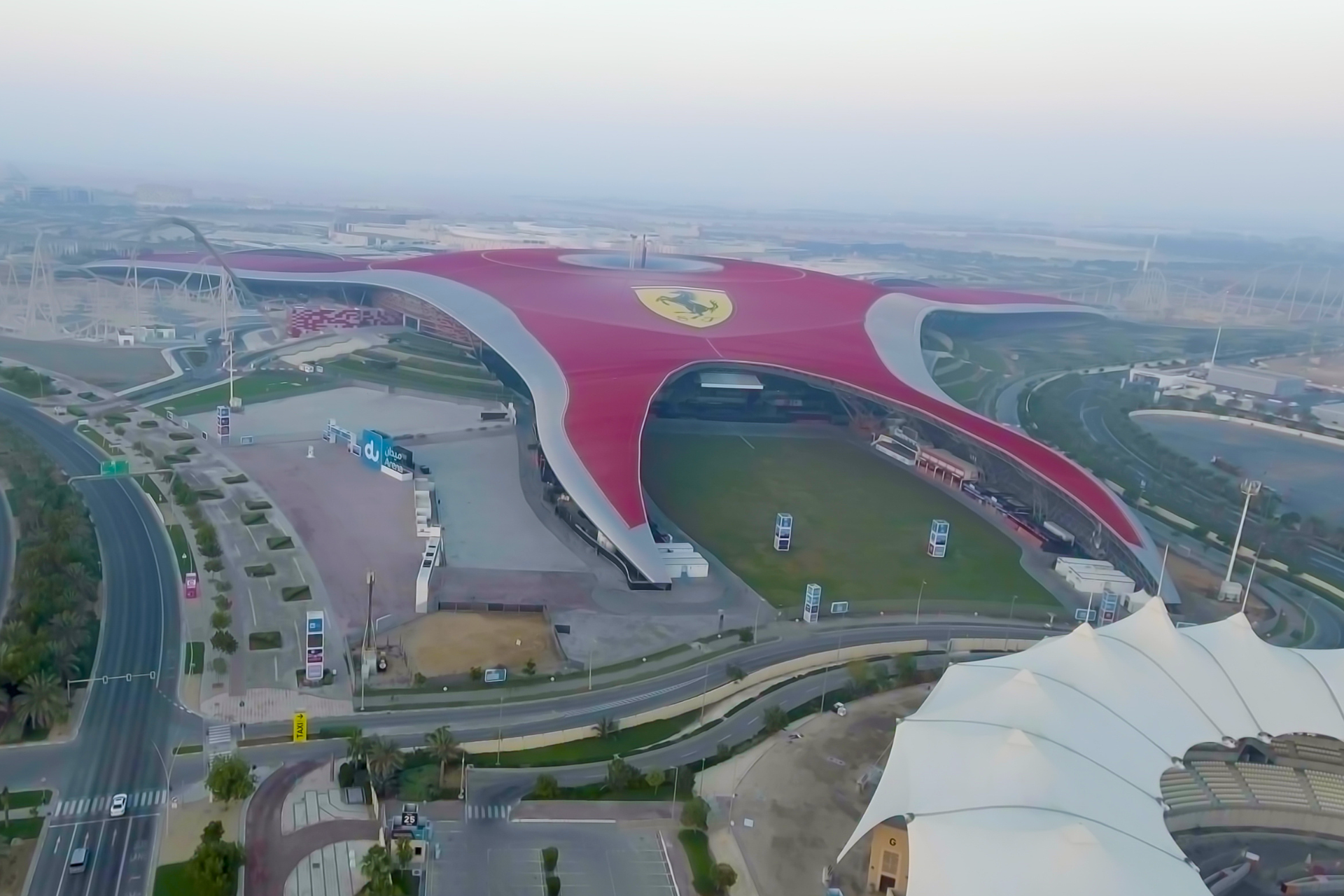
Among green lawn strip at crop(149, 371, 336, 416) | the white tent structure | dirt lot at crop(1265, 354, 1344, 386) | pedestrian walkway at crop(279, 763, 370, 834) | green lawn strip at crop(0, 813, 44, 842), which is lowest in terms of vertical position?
dirt lot at crop(1265, 354, 1344, 386)

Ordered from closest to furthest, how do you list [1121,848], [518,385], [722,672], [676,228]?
1. [1121,848]
2. [722,672]
3. [518,385]
4. [676,228]

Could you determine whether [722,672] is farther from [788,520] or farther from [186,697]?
[186,697]

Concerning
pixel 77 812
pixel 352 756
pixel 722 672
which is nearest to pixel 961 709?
pixel 722 672

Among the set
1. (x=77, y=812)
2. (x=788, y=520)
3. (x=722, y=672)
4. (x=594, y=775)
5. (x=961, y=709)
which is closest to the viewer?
(x=77, y=812)

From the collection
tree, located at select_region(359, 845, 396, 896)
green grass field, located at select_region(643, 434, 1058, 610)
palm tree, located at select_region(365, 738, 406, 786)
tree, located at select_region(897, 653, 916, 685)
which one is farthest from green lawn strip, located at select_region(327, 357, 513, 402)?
tree, located at select_region(359, 845, 396, 896)

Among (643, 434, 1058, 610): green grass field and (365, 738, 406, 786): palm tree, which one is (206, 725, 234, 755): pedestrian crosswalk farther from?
(643, 434, 1058, 610): green grass field

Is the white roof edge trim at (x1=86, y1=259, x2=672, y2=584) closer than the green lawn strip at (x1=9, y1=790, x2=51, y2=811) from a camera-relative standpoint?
No

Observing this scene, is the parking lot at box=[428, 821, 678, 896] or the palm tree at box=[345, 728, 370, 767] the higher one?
the palm tree at box=[345, 728, 370, 767]

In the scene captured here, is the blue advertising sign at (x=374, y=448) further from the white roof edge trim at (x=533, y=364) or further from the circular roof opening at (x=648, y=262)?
the circular roof opening at (x=648, y=262)
